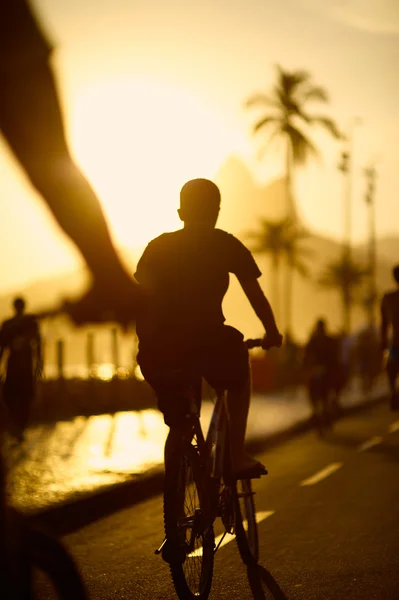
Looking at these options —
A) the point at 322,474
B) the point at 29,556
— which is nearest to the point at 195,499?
the point at 29,556

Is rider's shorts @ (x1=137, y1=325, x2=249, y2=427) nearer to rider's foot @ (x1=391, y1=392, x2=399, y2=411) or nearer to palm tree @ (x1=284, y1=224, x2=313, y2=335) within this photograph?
rider's foot @ (x1=391, y1=392, x2=399, y2=411)

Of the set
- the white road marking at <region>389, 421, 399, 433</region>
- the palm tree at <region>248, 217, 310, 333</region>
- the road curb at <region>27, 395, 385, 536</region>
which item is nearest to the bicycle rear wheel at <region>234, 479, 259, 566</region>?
the road curb at <region>27, 395, 385, 536</region>

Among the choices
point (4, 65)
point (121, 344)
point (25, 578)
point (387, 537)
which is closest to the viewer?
point (4, 65)

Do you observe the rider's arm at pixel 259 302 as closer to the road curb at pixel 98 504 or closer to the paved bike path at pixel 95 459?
the road curb at pixel 98 504

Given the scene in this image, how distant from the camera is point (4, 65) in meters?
1.75

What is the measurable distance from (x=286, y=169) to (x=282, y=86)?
19.4ft

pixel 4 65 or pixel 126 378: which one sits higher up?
pixel 4 65

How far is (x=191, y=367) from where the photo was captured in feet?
17.4

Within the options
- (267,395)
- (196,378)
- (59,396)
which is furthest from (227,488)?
(267,395)

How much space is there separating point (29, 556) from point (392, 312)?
336 inches

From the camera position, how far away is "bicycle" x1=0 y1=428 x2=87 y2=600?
3361mm

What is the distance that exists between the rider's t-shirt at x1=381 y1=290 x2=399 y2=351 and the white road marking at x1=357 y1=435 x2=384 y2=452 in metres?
3.17

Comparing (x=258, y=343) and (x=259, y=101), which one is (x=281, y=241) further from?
(x=258, y=343)

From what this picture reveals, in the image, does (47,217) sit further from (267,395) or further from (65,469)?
(267,395)
